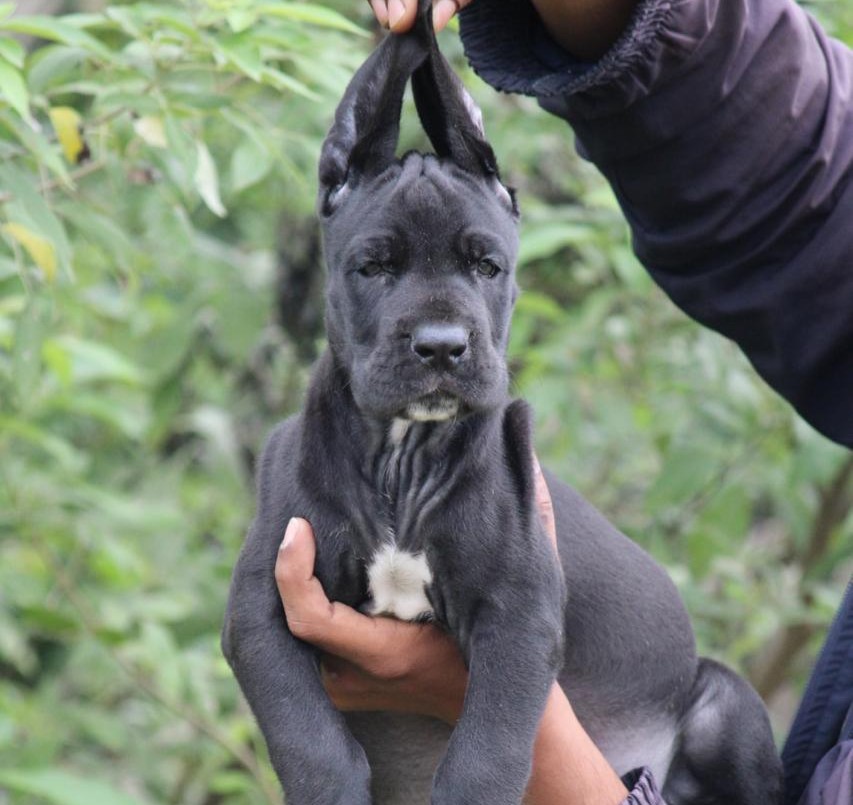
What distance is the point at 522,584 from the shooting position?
8.14ft

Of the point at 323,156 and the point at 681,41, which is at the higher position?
the point at 681,41

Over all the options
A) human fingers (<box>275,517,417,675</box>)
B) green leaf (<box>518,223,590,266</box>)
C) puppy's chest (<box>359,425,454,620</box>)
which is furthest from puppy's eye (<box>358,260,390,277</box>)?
green leaf (<box>518,223,590,266</box>)

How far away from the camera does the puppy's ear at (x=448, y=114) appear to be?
7.66 ft

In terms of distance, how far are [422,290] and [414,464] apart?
1.13 ft

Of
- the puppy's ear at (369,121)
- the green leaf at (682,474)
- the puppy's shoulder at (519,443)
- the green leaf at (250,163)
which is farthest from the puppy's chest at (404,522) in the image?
the green leaf at (682,474)

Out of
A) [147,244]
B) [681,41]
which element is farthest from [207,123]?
[681,41]

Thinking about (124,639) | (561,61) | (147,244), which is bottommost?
(124,639)

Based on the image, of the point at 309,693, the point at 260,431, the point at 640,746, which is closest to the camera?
the point at 309,693

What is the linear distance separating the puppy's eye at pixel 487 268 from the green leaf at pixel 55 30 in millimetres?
1011

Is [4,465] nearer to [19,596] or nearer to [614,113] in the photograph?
[19,596]

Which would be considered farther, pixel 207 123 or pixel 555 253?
pixel 555 253

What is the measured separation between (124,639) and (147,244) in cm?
132

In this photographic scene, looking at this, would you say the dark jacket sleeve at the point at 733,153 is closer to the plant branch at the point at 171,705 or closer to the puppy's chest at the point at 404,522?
the puppy's chest at the point at 404,522

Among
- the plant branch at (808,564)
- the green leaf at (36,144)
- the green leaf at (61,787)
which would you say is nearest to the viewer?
the green leaf at (36,144)
